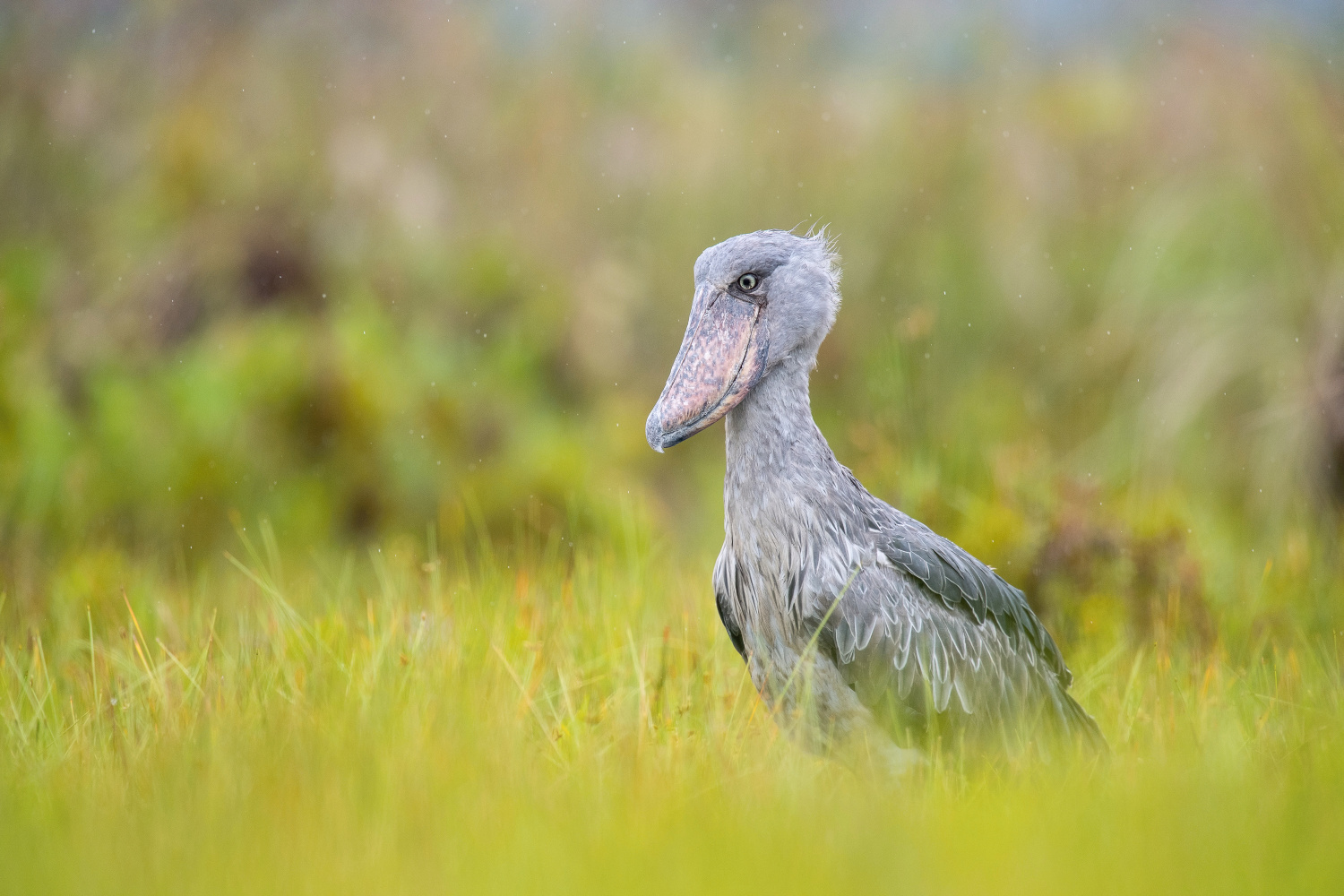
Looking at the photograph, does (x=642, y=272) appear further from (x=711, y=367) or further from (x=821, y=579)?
(x=821, y=579)

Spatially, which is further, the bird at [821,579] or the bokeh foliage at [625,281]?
the bokeh foliage at [625,281]

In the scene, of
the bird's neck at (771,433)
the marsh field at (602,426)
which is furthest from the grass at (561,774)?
the bird's neck at (771,433)

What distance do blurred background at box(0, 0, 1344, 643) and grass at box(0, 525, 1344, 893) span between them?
0.75m

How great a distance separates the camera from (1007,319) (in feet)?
23.0

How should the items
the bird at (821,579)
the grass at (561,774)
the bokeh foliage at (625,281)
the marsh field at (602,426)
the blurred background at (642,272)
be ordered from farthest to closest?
the blurred background at (642,272)
the bokeh foliage at (625,281)
the bird at (821,579)
the marsh field at (602,426)
the grass at (561,774)

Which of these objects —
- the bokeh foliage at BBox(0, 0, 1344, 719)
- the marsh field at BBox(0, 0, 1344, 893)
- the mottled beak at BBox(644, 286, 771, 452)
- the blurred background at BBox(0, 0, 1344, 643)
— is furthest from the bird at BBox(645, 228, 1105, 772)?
the bokeh foliage at BBox(0, 0, 1344, 719)

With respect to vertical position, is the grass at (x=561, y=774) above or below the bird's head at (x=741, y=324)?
below

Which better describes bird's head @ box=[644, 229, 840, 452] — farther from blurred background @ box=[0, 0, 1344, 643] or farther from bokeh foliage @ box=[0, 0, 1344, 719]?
bokeh foliage @ box=[0, 0, 1344, 719]

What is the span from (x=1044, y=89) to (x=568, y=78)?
9.99 feet

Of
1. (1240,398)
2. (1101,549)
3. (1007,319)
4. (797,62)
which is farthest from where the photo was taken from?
(797,62)

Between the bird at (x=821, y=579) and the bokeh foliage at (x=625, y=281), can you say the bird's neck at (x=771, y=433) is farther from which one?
the bokeh foliage at (x=625, y=281)

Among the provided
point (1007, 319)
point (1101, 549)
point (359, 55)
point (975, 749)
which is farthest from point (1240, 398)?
point (359, 55)

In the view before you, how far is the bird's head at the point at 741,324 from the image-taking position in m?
2.86

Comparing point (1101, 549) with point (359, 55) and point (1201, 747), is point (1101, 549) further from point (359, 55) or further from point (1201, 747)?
point (359, 55)
